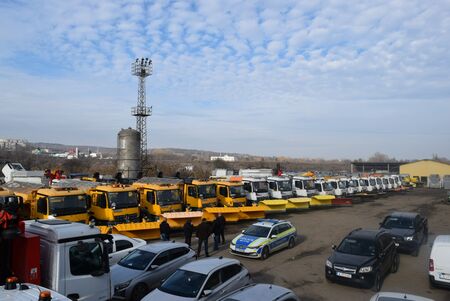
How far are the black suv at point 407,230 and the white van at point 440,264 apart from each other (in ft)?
14.4

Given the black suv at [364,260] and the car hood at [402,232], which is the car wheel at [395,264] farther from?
the car hood at [402,232]

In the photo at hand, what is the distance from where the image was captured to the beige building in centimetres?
7738

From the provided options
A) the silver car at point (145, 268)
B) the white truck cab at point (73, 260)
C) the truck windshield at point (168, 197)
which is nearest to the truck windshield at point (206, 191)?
the truck windshield at point (168, 197)

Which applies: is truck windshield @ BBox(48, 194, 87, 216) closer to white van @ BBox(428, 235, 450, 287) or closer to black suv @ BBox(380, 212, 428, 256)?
black suv @ BBox(380, 212, 428, 256)

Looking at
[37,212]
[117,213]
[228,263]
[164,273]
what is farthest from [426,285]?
[37,212]

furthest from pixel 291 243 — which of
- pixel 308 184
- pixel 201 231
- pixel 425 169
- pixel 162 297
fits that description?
pixel 425 169

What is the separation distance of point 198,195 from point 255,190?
6443 millimetres

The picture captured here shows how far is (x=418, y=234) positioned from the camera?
17.0 metres

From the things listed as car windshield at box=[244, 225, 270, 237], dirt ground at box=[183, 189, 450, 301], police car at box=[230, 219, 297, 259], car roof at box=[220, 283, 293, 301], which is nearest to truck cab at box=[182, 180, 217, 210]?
dirt ground at box=[183, 189, 450, 301]

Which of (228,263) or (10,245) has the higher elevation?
(10,245)

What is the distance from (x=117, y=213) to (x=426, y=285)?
42.9 feet

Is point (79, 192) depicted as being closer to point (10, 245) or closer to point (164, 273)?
point (164, 273)

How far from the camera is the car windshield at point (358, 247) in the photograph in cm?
1276

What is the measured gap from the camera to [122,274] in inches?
430
